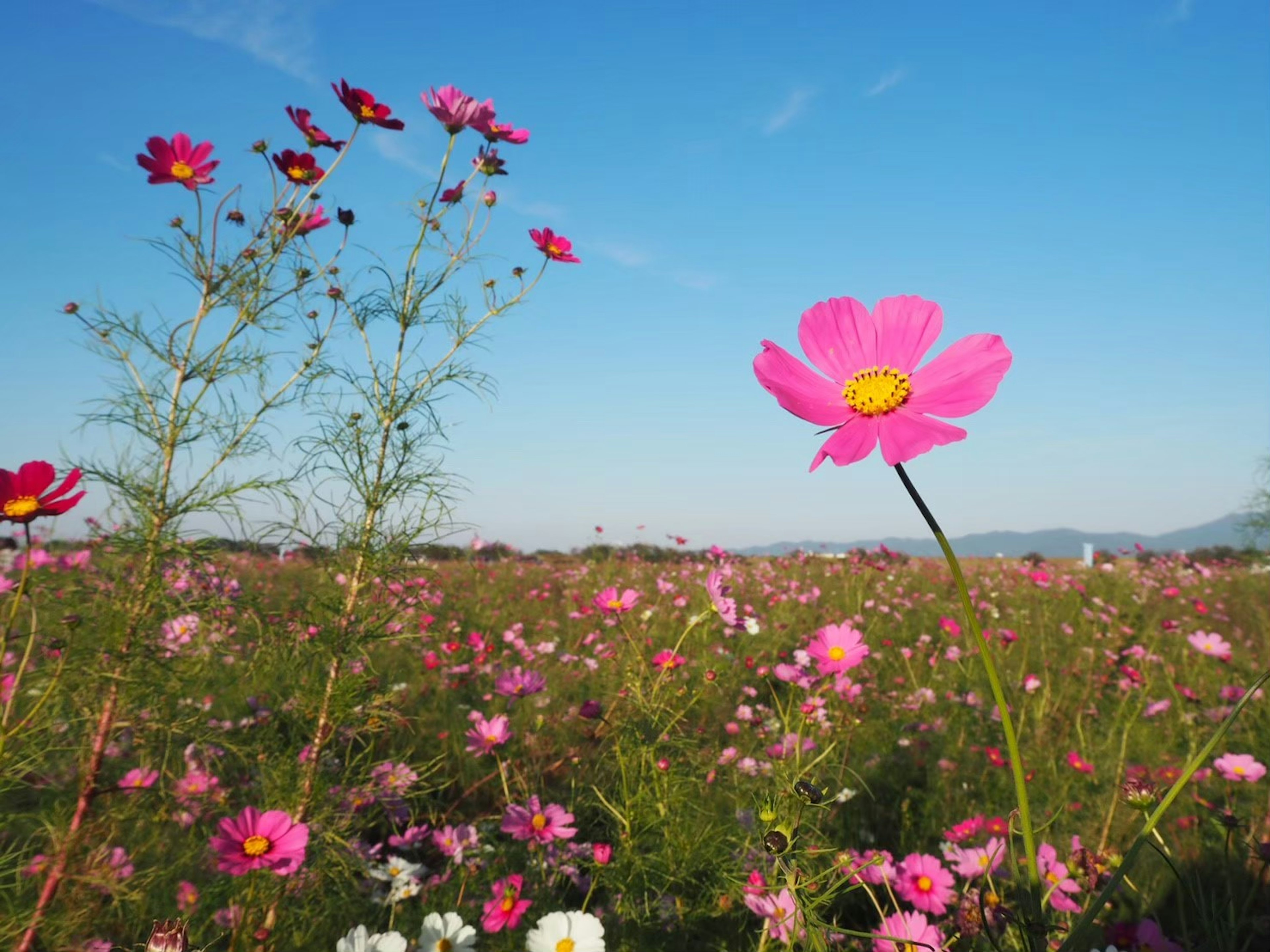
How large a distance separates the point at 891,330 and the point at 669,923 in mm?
1315

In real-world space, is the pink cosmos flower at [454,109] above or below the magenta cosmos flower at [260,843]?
above

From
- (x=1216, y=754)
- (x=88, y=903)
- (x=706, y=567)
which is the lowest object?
(x=1216, y=754)

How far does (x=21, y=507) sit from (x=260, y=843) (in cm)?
70

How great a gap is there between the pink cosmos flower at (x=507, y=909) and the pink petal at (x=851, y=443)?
3.60 ft

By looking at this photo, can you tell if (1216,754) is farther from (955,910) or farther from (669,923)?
(669,923)

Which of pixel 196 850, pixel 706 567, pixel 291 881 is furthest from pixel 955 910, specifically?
pixel 706 567

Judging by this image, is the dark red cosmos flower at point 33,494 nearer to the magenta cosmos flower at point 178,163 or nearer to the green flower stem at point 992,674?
the magenta cosmos flower at point 178,163

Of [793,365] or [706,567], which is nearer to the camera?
[793,365]

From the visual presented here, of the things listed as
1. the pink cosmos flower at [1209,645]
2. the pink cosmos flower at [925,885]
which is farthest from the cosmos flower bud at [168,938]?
the pink cosmos flower at [1209,645]

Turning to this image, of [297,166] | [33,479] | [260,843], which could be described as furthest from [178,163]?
[260,843]

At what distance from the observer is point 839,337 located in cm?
81

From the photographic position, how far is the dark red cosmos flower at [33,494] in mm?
1107

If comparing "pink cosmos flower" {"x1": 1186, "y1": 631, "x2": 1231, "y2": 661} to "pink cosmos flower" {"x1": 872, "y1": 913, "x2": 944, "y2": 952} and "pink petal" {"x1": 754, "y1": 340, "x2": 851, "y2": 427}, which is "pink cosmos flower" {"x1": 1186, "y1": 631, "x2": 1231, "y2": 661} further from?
"pink petal" {"x1": 754, "y1": 340, "x2": 851, "y2": 427}

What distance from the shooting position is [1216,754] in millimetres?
2727
